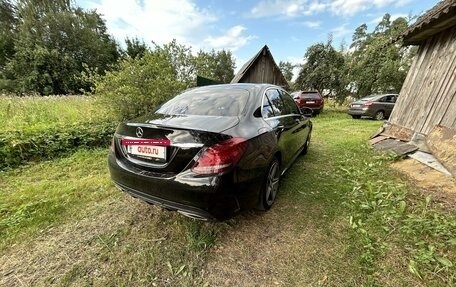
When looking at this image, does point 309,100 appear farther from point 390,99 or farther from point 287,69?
point 287,69

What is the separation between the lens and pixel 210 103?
2617 millimetres

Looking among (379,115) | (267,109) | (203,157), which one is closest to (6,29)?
(267,109)

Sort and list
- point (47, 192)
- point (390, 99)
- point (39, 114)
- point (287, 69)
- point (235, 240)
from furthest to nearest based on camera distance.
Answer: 1. point (287, 69)
2. point (390, 99)
3. point (39, 114)
4. point (47, 192)
5. point (235, 240)

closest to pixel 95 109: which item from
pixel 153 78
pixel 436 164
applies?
pixel 153 78

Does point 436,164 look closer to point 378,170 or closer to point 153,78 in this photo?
point 378,170

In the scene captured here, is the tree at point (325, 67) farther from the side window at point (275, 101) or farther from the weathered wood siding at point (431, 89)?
the side window at point (275, 101)

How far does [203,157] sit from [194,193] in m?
0.29

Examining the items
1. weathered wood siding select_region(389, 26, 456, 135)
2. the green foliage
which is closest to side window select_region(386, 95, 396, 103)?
weathered wood siding select_region(389, 26, 456, 135)

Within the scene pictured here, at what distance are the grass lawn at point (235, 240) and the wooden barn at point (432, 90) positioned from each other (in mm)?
1462

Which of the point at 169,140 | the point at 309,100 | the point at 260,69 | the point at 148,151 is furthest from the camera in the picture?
the point at 260,69

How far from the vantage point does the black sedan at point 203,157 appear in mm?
1732

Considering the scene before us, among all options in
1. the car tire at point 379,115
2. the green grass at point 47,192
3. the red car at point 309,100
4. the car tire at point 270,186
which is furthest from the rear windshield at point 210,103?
the car tire at point 379,115

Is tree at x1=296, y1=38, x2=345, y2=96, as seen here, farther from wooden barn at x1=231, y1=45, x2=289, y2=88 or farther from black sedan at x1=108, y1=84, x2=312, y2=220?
black sedan at x1=108, y1=84, x2=312, y2=220

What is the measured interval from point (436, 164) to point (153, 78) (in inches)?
265
